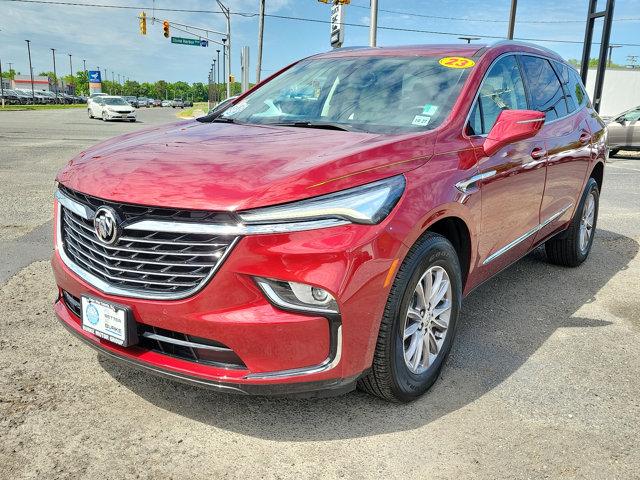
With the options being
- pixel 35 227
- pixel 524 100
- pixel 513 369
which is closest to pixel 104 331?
pixel 513 369

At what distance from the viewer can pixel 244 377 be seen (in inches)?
89.8

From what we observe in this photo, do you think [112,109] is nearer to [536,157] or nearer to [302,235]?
[536,157]

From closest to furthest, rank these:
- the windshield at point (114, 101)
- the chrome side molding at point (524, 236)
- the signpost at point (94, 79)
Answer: the chrome side molding at point (524, 236) < the windshield at point (114, 101) < the signpost at point (94, 79)

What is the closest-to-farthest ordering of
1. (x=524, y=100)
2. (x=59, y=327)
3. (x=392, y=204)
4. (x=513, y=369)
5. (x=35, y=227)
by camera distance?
(x=392, y=204) < (x=513, y=369) < (x=59, y=327) < (x=524, y=100) < (x=35, y=227)

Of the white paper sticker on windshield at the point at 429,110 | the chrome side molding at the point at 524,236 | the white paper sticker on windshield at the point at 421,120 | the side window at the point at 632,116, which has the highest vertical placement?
the white paper sticker on windshield at the point at 429,110

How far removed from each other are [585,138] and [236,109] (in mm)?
2896

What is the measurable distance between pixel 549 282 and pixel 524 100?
1.67 metres

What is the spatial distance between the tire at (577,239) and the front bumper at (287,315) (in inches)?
126

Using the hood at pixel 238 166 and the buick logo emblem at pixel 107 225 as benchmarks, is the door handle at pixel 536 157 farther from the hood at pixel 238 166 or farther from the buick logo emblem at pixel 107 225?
the buick logo emblem at pixel 107 225

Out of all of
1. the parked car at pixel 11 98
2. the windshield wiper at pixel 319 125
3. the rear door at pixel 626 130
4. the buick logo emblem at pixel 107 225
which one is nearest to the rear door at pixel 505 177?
the windshield wiper at pixel 319 125

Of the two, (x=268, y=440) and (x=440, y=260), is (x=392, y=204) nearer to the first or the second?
(x=440, y=260)

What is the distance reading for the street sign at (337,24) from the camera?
21.3 meters

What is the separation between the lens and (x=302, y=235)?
7.14 ft

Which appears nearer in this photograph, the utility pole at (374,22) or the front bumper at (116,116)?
the utility pole at (374,22)
